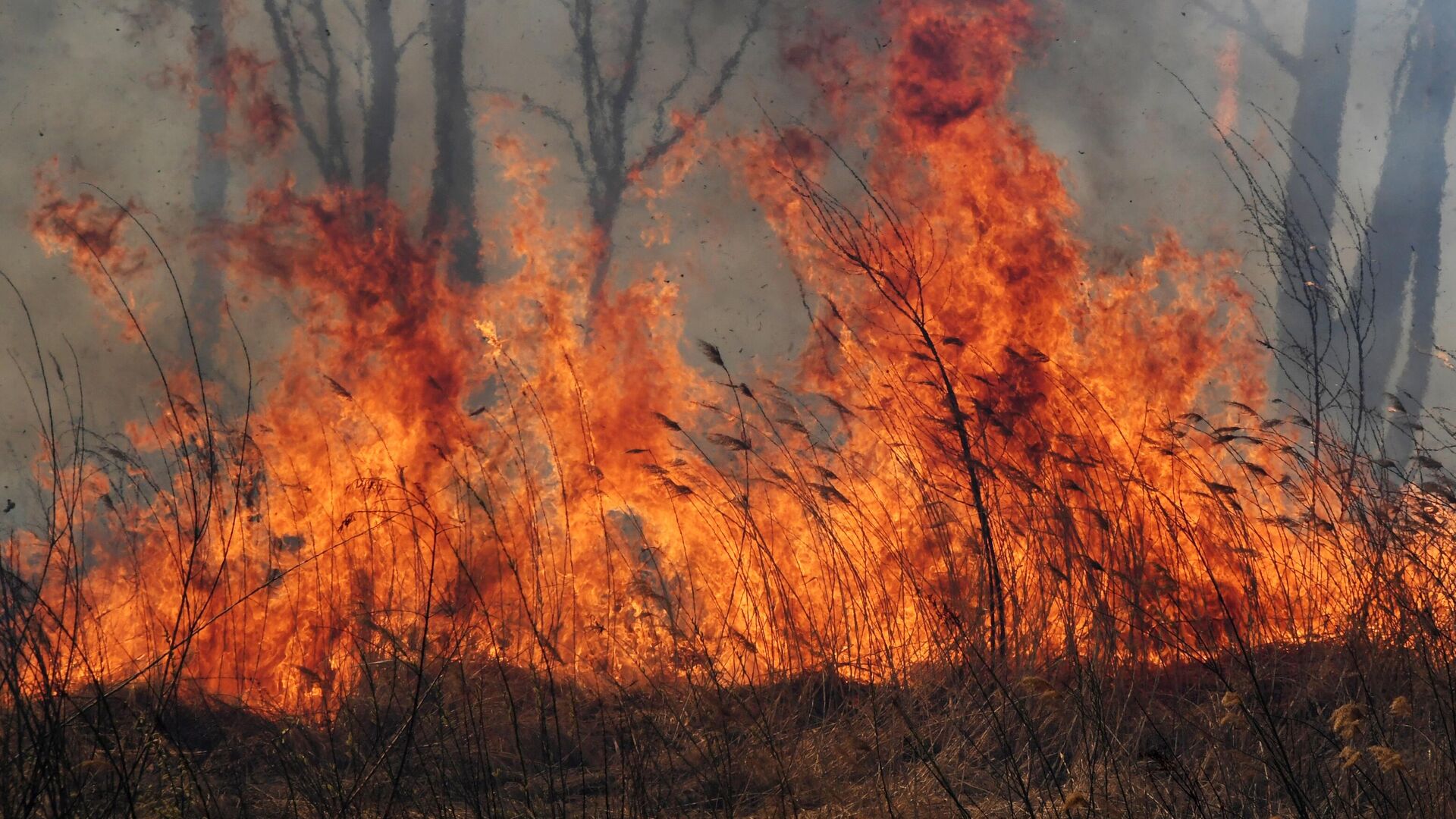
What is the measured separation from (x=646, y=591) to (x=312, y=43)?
8.79 feet

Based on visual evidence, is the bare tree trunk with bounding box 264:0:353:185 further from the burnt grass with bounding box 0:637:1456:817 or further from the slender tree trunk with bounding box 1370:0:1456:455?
the slender tree trunk with bounding box 1370:0:1456:455

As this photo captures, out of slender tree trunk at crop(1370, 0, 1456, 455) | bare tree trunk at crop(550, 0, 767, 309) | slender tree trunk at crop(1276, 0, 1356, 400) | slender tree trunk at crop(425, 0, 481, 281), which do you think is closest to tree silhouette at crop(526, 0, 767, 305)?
bare tree trunk at crop(550, 0, 767, 309)

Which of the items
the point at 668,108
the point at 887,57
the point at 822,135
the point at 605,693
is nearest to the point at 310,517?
the point at 605,693

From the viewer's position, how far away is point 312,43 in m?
4.14

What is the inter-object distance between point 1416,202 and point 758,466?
2.99 metres

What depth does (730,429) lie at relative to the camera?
396cm

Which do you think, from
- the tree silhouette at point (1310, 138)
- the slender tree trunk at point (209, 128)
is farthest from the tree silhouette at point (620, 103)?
the tree silhouette at point (1310, 138)

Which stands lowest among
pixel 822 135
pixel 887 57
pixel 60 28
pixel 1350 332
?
pixel 1350 332

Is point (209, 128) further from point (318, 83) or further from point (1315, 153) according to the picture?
point (1315, 153)

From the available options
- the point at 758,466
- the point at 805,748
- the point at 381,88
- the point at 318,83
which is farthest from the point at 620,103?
the point at 805,748

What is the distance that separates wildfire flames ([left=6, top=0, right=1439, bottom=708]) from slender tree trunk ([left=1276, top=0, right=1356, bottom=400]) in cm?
22

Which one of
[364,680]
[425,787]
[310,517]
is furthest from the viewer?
[310,517]

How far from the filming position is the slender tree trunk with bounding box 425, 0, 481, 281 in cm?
412

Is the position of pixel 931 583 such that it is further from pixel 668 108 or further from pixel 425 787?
pixel 668 108
